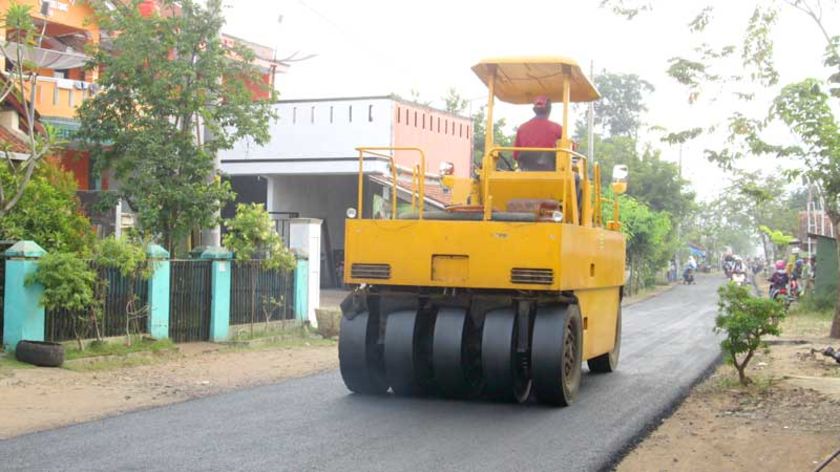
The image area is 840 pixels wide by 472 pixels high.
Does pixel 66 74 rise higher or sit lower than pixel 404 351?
higher

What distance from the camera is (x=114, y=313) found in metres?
14.2

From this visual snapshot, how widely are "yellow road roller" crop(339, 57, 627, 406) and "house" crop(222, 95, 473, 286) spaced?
14893mm

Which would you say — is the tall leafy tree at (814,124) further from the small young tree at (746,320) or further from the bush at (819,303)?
the bush at (819,303)

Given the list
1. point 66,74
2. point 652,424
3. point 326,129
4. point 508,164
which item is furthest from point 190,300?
point 326,129

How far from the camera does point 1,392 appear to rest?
1056 cm

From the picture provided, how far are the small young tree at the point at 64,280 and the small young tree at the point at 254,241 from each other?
14.1 ft

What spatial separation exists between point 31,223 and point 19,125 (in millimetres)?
6686

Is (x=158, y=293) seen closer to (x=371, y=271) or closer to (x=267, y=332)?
(x=267, y=332)

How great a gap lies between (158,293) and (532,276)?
297 inches

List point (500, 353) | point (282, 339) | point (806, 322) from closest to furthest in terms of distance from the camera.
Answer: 1. point (500, 353)
2. point (282, 339)
3. point (806, 322)

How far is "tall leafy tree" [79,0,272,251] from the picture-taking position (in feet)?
54.3

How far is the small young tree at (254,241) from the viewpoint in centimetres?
1744

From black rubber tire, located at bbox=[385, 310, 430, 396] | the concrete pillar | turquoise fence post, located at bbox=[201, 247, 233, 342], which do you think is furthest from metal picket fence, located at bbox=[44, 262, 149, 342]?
black rubber tire, located at bbox=[385, 310, 430, 396]

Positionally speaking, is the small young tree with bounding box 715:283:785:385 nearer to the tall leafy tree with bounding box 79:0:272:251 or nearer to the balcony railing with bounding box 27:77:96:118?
the tall leafy tree with bounding box 79:0:272:251
